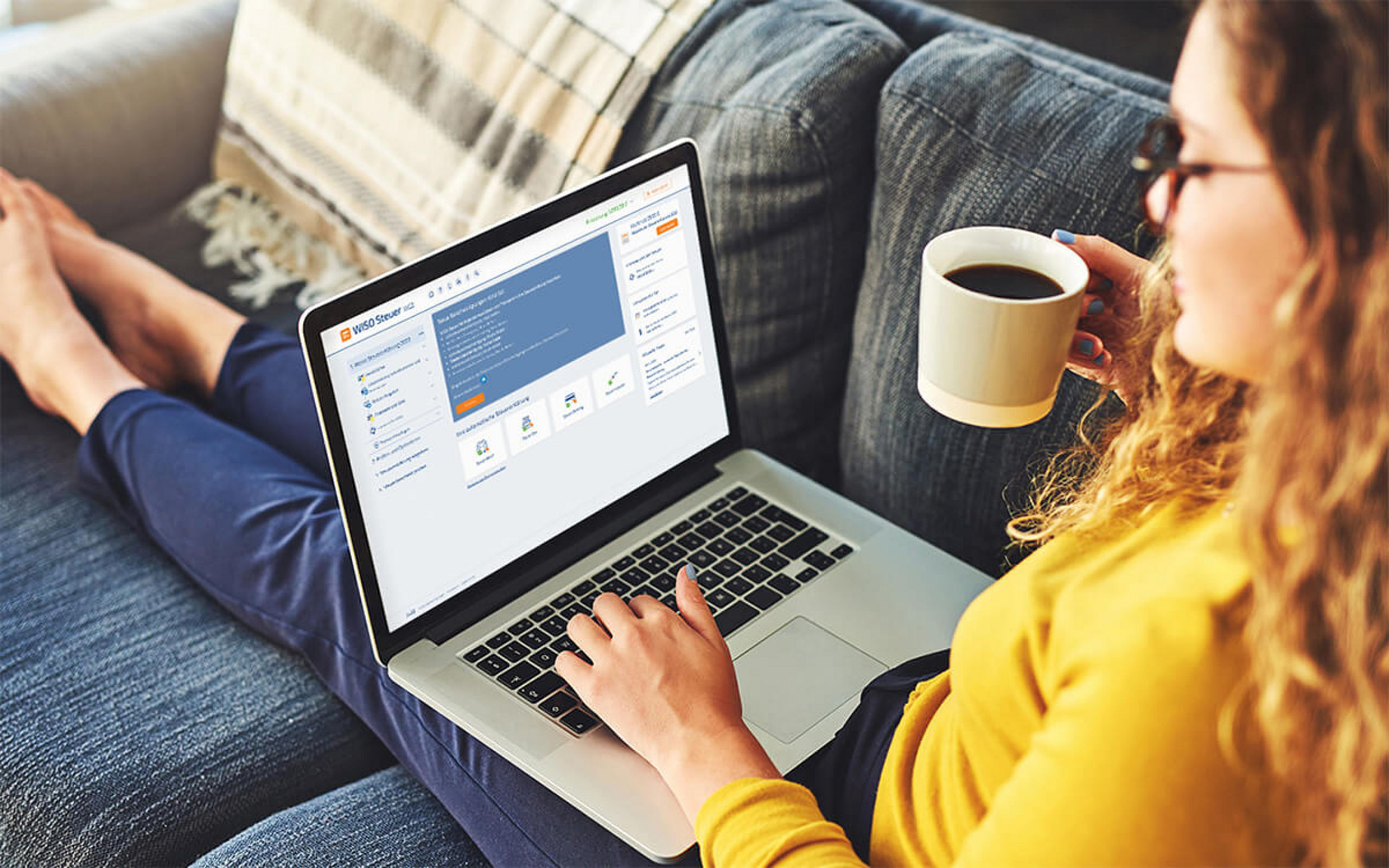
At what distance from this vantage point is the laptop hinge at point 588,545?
1007 millimetres

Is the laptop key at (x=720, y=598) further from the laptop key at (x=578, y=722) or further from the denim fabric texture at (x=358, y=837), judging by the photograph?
the denim fabric texture at (x=358, y=837)

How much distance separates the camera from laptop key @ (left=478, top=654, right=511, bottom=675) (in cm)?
98

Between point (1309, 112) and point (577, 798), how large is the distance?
0.66 metres

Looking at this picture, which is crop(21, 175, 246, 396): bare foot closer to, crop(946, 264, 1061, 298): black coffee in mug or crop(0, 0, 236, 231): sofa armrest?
crop(0, 0, 236, 231): sofa armrest

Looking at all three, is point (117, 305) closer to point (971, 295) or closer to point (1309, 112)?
point (971, 295)

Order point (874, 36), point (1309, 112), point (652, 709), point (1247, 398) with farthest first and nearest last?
point (874, 36) → point (652, 709) → point (1247, 398) → point (1309, 112)

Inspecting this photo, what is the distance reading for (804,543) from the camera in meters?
1.12

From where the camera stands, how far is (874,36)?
1293mm

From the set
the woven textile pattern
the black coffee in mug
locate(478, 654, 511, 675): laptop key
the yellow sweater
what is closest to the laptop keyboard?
locate(478, 654, 511, 675): laptop key

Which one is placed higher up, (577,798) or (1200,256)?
(1200,256)

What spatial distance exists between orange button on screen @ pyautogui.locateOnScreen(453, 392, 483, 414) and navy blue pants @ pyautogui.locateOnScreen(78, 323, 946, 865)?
0.28 m

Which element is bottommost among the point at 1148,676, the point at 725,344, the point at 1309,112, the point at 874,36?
the point at 725,344

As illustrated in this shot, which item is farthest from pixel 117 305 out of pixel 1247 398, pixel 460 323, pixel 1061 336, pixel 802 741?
pixel 1247 398

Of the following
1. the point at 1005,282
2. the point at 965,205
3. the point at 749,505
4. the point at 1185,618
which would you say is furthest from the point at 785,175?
the point at 1185,618
